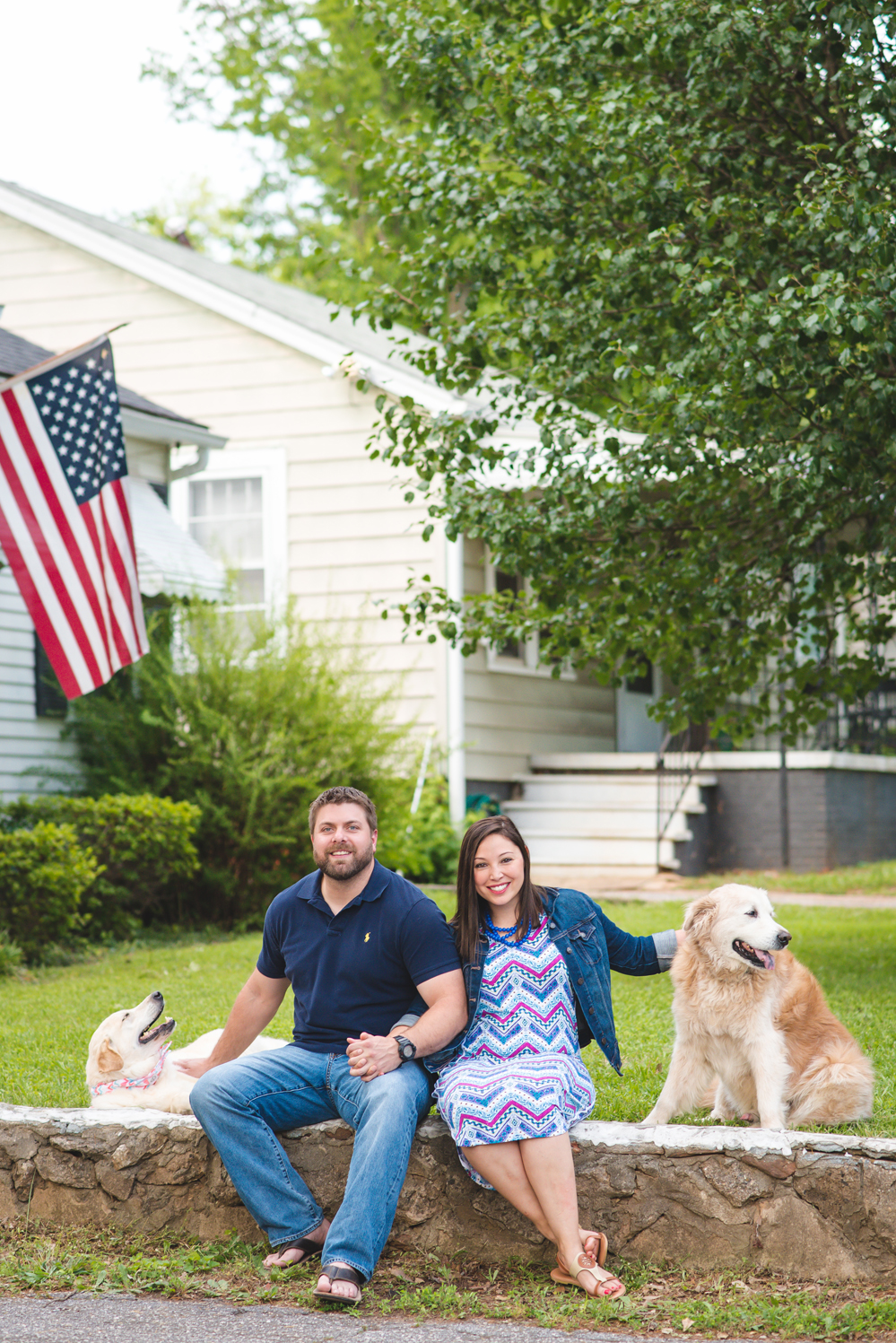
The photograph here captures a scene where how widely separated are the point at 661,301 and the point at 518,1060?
4.94 meters

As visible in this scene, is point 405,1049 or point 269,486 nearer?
point 405,1049

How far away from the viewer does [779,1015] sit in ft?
15.0

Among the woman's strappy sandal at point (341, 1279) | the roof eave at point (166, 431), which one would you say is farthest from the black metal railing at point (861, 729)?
the woman's strappy sandal at point (341, 1279)

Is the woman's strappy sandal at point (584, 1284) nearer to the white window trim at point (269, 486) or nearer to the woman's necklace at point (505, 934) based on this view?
the woman's necklace at point (505, 934)

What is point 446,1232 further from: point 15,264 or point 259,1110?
point 15,264

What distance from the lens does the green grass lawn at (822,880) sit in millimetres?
12211

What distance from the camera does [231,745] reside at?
1042cm

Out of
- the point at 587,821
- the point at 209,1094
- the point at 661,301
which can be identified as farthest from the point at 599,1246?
the point at 587,821

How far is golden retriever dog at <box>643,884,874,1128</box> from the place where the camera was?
174 inches

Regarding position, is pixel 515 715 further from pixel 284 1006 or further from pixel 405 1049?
pixel 405 1049

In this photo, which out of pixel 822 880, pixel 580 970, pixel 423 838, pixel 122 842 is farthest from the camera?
pixel 822 880

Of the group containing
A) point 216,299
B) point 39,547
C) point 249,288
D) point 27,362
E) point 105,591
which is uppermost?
point 249,288

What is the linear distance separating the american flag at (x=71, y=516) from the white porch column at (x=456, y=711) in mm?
5394

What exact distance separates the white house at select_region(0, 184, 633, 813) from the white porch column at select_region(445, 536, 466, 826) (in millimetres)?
18
